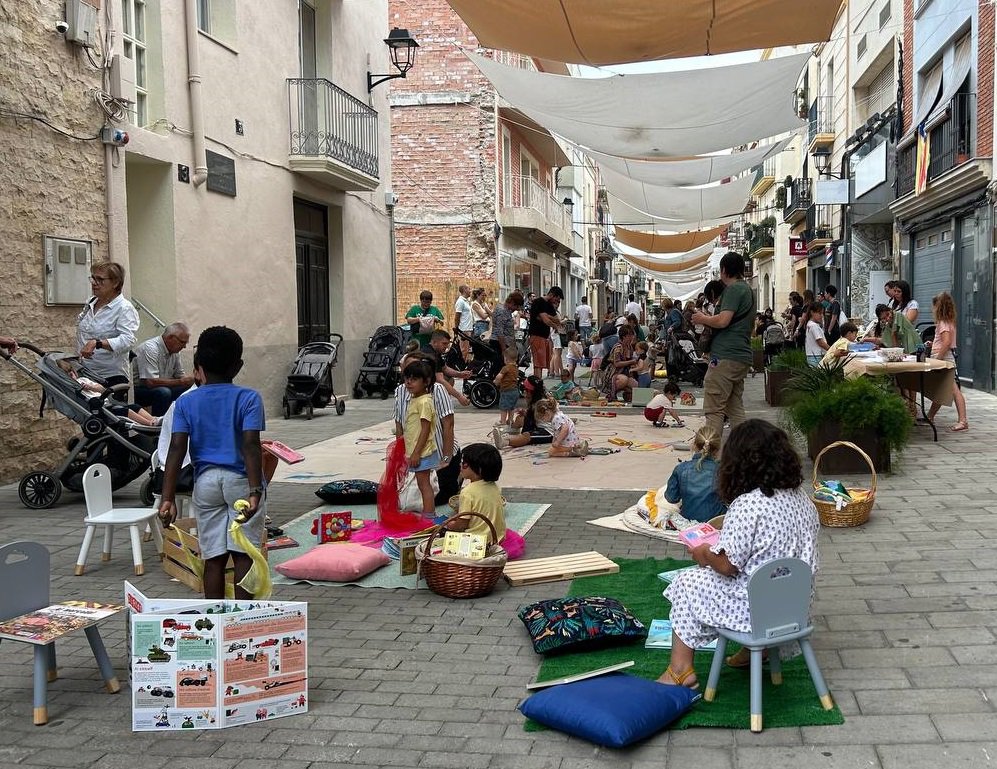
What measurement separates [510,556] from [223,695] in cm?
272

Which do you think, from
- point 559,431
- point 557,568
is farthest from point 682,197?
point 557,568

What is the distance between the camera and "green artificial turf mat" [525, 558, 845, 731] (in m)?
3.56

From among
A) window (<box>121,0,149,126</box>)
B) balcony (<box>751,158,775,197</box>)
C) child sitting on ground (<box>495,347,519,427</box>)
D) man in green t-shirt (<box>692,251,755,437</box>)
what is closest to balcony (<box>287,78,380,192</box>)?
window (<box>121,0,149,126</box>)

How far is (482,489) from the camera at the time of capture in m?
5.79

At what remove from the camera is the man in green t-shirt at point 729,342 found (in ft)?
28.5

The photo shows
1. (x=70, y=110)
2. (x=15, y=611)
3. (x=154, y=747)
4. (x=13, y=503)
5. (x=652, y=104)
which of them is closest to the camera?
(x=154, y=747)

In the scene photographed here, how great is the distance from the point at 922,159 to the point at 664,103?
34.8ft

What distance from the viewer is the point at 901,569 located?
5570 mm

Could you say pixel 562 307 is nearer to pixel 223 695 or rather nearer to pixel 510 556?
pixel 510 556

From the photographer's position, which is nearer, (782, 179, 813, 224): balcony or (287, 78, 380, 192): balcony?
(287, 78, 380, 192): balcony

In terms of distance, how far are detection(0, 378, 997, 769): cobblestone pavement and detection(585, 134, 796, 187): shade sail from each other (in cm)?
891

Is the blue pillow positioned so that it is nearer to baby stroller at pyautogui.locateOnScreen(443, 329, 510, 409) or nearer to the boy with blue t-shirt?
the boy with blue t-shirt

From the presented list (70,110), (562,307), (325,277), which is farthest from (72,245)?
(562,307)

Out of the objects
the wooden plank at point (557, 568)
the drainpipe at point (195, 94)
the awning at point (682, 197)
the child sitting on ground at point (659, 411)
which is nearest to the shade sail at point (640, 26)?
the drainpipe at point (195, 94)
